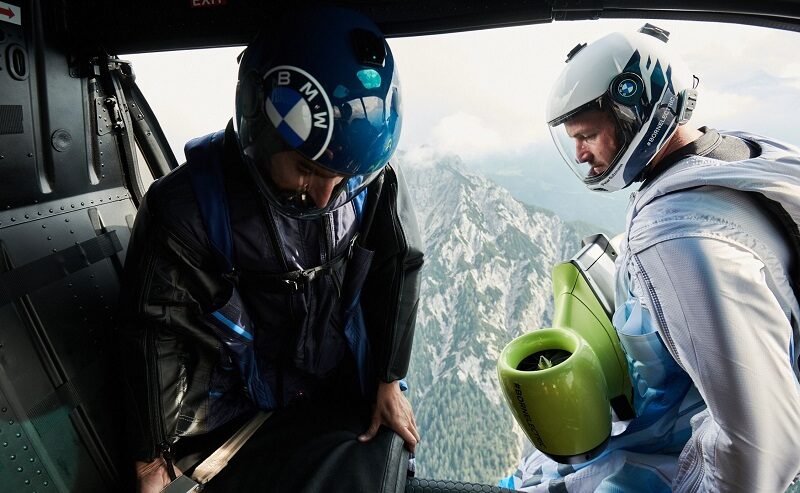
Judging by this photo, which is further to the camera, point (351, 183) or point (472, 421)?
point (472, 421)

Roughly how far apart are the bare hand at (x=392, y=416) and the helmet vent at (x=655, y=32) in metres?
1.39

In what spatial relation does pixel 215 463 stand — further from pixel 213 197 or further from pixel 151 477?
pixel 213 197

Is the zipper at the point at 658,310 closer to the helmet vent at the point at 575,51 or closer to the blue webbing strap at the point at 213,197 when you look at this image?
the helmet vent at the point at 575,51

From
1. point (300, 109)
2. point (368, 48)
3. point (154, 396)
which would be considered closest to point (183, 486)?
point (154, 396)

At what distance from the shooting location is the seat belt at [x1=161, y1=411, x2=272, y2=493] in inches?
49.2

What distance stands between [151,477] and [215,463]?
0.17m

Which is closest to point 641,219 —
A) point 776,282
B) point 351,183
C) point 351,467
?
point 776,282

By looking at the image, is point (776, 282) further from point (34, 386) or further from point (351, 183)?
point (34, 386)

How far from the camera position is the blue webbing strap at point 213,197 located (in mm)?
1138

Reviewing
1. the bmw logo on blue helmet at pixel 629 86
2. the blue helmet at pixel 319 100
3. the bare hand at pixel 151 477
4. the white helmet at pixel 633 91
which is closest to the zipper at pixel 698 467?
the white helmet at pixel 633 91

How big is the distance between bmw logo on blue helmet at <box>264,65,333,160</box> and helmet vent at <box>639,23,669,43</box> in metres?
1.08

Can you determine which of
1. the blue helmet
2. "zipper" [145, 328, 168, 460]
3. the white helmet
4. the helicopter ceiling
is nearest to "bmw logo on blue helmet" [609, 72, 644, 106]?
the white helmet

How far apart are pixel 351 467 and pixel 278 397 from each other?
38 centimetres

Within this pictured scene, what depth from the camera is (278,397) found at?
1507mm
